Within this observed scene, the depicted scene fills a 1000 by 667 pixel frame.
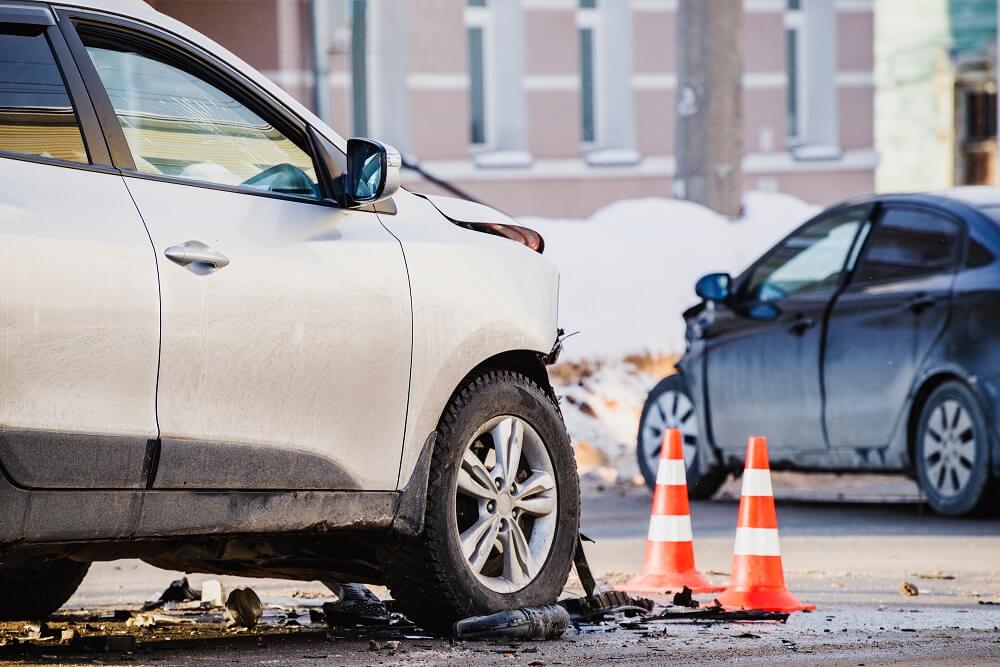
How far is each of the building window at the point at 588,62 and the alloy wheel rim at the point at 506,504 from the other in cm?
2068

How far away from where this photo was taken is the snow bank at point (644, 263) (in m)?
16.5

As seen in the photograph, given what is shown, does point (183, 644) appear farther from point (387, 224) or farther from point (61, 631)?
point (387, 224)

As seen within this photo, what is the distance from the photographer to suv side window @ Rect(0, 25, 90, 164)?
5.12 metres

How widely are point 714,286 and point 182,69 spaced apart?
5991mm

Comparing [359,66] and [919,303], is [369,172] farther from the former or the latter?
[359,66]

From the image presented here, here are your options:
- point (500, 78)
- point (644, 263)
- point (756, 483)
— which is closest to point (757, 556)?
point (756, 483)

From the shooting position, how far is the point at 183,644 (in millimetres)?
6086

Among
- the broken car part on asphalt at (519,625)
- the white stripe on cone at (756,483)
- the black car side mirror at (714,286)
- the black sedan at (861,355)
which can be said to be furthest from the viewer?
the black car side mirror at (714,286)

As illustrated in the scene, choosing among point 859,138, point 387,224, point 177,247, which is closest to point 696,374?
point 387,224

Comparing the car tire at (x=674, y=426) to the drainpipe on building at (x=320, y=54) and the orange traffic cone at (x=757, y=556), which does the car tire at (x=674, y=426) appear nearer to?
the orange traffic cone at (x=757, y=556)

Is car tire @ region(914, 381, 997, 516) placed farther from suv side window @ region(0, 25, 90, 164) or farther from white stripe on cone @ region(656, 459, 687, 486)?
suv side window @ region(0, 25, 90, 164)

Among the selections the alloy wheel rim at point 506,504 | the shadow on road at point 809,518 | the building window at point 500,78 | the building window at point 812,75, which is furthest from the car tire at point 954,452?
the building window at point 812,75

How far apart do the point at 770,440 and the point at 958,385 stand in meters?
1.43

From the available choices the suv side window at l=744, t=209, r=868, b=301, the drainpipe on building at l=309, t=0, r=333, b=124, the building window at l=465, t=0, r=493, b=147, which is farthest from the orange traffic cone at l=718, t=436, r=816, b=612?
the building window at l=465, t=0, r=493, b=147
